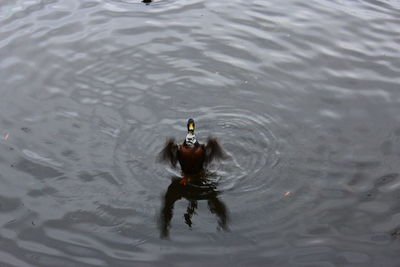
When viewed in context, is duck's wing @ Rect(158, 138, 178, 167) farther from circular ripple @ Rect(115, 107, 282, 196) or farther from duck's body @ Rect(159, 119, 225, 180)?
circular ripple @ Rect(115, 107, 282, 196)

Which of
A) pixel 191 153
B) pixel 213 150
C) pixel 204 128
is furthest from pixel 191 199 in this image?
pixel 204 128

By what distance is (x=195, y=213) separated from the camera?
650cm

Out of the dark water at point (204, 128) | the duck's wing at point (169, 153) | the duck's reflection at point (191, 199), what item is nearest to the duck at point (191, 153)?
the duck's wing at point (169, 153)

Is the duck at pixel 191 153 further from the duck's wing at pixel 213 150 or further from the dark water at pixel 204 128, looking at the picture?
the dark water at pixel 204 128

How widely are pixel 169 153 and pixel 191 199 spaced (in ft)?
2.28

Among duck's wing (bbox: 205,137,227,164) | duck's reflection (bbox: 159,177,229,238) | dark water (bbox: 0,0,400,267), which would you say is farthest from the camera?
duck's wing (bbox: 205,137,227,164)

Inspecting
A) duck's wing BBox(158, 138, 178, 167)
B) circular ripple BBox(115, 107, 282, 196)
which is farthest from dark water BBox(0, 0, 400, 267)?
duck's wing BBox(158, 138, 178, 167)

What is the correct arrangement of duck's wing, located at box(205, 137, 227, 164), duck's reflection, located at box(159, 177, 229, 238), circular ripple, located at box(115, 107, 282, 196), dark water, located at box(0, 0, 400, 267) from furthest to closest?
circular ripple, located at box(115, 107, 282, 196)
duck's wing, located at box(205, 137, 227, 164)
duck's reflection, located at box(159, 177, 229, 238)
dark water, located at box(0, 0, 400, 267)

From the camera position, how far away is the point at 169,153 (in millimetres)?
6875

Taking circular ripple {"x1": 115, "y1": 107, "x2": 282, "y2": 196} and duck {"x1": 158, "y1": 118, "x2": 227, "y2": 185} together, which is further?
circular ripple {"x1": 115, "y1": 107, "x2": 282, "y2": 196}

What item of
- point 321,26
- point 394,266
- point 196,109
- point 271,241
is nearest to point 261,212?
point 271,241

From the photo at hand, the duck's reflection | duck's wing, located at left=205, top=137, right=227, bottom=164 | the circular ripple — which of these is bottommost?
the duck's reflection

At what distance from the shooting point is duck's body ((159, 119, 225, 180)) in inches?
267

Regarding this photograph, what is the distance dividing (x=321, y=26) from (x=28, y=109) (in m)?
6.11
